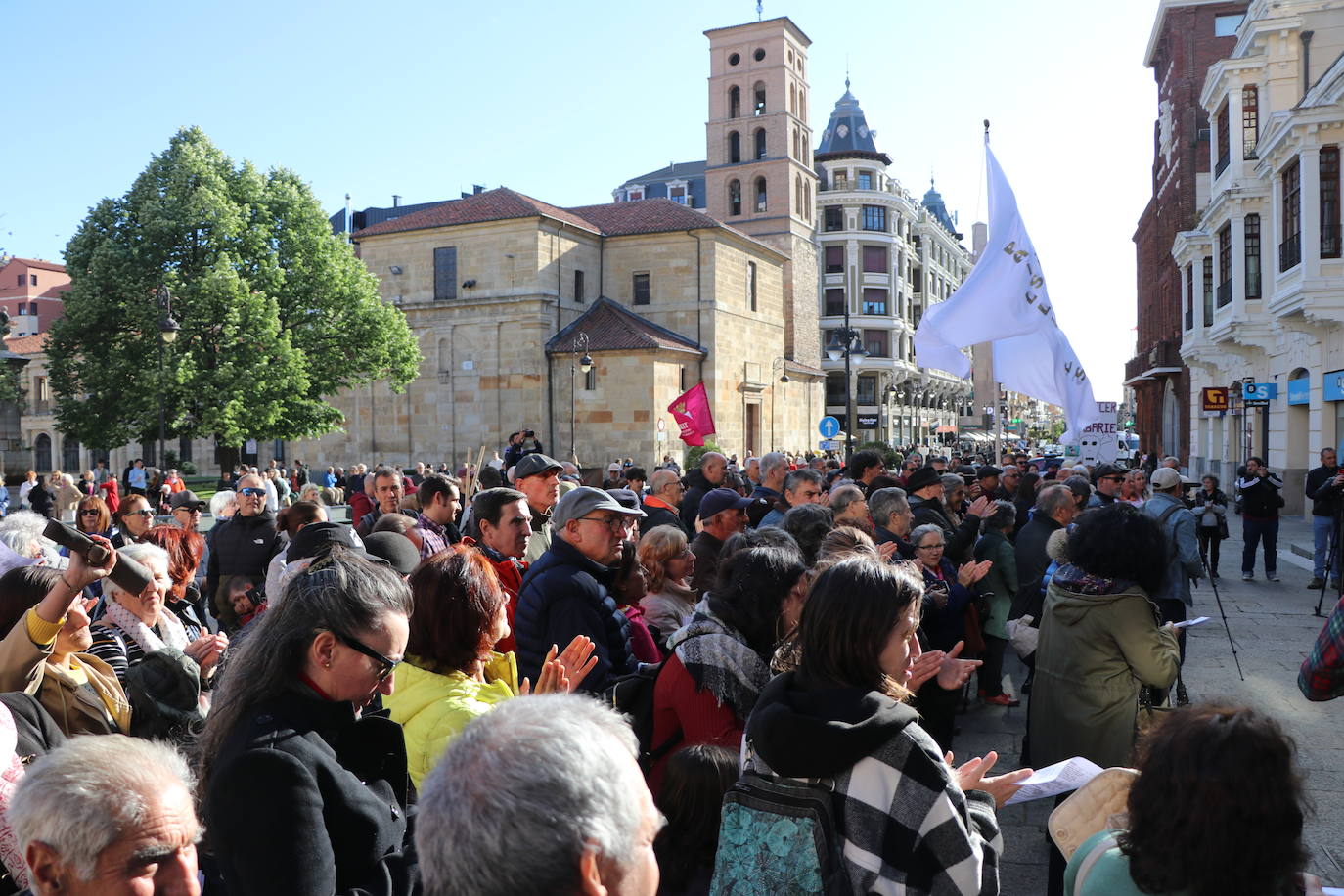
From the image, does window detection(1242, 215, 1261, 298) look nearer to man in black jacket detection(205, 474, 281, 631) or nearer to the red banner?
the red banner

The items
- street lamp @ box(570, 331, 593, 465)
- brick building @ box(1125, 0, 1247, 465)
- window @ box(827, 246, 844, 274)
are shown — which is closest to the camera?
brick building @ box(1125, 0, 1247, 465)

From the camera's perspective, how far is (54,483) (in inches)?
738

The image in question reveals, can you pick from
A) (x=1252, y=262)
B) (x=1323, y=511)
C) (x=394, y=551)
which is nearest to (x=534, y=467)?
(x=394, y=551)

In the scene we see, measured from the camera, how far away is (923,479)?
7707 mm

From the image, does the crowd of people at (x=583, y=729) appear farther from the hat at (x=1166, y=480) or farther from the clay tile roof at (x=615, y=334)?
the clay tile roof at (x=615, y=334)

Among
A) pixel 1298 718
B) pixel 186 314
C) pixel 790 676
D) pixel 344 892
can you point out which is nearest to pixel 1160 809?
pixel 790 676

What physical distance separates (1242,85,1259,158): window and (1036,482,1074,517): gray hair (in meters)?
20.8

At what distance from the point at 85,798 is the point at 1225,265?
2922cm

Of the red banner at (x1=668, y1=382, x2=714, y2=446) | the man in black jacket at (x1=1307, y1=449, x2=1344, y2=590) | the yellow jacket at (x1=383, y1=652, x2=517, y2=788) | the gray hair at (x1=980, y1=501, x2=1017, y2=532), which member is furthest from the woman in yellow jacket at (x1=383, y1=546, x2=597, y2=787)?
the red banner at (x1=668, y1=382, x2=714, y2=446)

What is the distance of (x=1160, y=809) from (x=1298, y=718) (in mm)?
6247

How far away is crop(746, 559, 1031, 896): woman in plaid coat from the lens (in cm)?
238

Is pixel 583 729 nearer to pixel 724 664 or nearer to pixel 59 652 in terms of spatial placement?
pixel 724 664

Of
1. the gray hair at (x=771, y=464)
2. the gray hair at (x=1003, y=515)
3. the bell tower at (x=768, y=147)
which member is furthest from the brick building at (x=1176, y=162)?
the gray hair at (x=1003, y=515)

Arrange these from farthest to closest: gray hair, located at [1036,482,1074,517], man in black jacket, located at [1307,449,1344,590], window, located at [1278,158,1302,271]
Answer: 1. window, located at [1278,158,1302,271]
2. man in black jacket, located at [1307,449,1344,590]
3. gray hair, located at [1036,482,1074,517]
